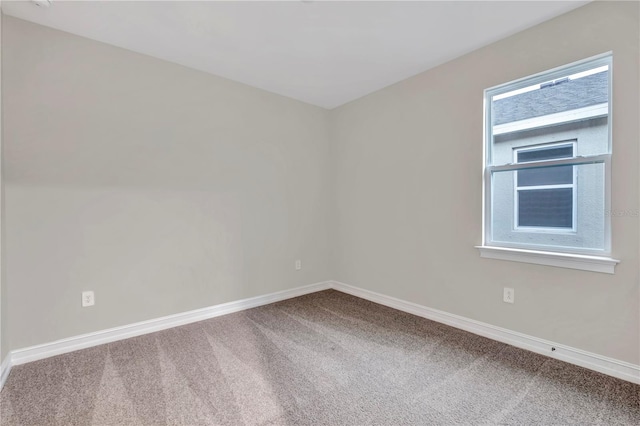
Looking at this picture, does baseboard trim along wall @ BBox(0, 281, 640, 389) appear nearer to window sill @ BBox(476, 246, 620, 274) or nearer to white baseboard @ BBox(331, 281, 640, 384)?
white baseboard @ BBox(331, 281, 640, 384)

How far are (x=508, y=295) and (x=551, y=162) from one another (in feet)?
3.55

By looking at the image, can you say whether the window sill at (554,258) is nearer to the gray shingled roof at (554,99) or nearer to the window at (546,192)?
the window at (546,192)

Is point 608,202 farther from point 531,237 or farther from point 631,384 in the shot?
point 631,384

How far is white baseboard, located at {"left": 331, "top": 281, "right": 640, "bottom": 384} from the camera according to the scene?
184 centimetres

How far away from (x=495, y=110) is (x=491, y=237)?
110cm

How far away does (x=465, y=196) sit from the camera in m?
2.59

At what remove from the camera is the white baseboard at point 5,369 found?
182 cm

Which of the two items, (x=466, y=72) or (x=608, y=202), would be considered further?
(x=466, y=72)

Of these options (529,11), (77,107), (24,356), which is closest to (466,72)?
(529,11)

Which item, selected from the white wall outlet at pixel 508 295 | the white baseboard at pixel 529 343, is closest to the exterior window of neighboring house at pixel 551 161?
the white wall outlet at pixel 508 295

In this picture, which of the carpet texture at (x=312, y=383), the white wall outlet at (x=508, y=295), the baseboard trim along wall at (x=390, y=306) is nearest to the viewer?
the carpet texture at (x=312, y=383)

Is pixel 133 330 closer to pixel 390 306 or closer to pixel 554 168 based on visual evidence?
pixel 390 306

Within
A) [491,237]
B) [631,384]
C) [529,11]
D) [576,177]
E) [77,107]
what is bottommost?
[631,384]

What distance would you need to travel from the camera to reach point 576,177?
80.8 inches
